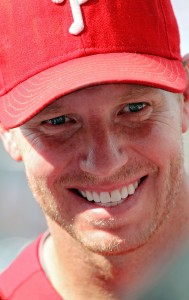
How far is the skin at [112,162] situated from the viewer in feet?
5.73

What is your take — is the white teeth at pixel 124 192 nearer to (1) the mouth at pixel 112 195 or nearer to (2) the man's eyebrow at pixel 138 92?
(1) the mouth at pixel 112 195

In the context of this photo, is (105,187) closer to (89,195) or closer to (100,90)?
(89,195)

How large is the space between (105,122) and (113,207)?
0.89 ft

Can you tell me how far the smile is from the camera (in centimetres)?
189

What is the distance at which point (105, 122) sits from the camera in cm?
174

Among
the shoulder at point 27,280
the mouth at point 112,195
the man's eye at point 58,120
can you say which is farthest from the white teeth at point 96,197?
the shoulder at point 27,280

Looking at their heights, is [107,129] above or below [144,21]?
below

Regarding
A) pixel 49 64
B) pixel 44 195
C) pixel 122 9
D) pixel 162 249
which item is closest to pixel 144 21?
pixel 122 9

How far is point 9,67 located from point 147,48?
1.11ft

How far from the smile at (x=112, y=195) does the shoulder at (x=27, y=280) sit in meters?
0.44

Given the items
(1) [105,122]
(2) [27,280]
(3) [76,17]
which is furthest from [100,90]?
(2) [27,280]

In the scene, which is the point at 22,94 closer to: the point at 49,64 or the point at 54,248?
the point at 49,64

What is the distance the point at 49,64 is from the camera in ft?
5.64

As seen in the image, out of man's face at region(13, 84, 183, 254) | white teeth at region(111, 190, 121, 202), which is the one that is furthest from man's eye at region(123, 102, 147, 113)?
white teeth at region(111, 190, 121, 202)
